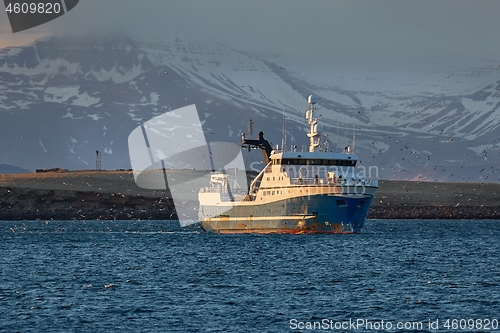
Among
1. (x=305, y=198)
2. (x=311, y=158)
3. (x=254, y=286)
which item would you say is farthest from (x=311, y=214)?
(x=254, y=286)

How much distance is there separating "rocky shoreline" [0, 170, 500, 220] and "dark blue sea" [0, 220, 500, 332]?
7377 centimetres

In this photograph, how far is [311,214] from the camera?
86938 millimetres

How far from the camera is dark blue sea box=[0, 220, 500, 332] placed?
42.1m

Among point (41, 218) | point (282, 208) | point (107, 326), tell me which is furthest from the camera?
point (41, 218)

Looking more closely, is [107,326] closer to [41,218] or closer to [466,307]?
[466,307]

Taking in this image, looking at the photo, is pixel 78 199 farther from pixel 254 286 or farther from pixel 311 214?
pixel 254 286

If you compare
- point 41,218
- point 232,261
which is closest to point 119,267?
point 232,261

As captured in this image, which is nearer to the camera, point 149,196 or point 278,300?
point 278,300

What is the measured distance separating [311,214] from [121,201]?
9046 cm

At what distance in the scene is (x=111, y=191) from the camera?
181625mm

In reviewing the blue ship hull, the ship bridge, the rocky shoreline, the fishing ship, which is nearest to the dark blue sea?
the blue ship hull

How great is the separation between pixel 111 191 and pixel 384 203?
50.4 m

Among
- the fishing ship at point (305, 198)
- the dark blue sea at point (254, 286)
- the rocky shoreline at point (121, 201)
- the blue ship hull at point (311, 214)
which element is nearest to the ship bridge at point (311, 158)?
the fishing ship at point (305, 198)

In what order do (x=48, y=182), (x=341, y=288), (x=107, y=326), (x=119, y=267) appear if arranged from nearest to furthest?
(x=107, y=326) → (x=341, y=288) → (x=119, y=267) → (x=48, y=182)
